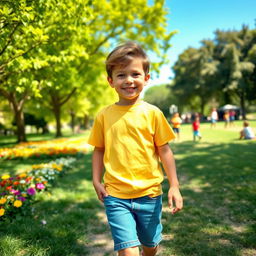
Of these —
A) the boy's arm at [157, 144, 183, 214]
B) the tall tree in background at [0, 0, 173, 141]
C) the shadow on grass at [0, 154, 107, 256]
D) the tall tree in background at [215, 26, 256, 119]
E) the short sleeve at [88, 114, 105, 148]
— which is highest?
the tall tree in background at [215, 26, 256, 119]

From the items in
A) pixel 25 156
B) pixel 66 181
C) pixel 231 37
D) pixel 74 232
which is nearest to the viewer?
pixel 74 232

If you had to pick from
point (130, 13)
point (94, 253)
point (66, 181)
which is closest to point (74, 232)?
point (94, 253)

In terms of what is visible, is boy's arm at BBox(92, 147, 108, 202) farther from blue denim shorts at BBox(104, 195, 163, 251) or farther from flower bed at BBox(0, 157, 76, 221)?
flower bed at BBox(0, 157, 76, 221)

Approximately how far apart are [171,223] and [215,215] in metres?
0.80

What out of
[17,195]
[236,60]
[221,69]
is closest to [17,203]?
[17,195]

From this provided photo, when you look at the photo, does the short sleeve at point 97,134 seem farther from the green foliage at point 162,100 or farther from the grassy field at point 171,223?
the green foliage at point 162,100

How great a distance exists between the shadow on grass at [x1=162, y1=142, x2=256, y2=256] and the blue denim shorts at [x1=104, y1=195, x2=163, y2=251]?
1.00 metres

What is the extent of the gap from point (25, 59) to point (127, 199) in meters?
5.08

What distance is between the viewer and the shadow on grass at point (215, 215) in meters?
3.15

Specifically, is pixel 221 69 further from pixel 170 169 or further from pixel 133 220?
pixel 133 220

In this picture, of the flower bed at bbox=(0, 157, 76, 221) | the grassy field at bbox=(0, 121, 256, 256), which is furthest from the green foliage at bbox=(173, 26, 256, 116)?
the flower bed at bbox=(0, 157, 76, 221)

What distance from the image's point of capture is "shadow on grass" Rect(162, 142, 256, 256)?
3.15m

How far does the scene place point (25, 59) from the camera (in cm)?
602

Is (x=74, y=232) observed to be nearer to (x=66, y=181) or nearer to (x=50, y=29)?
(x=66, y=181)
